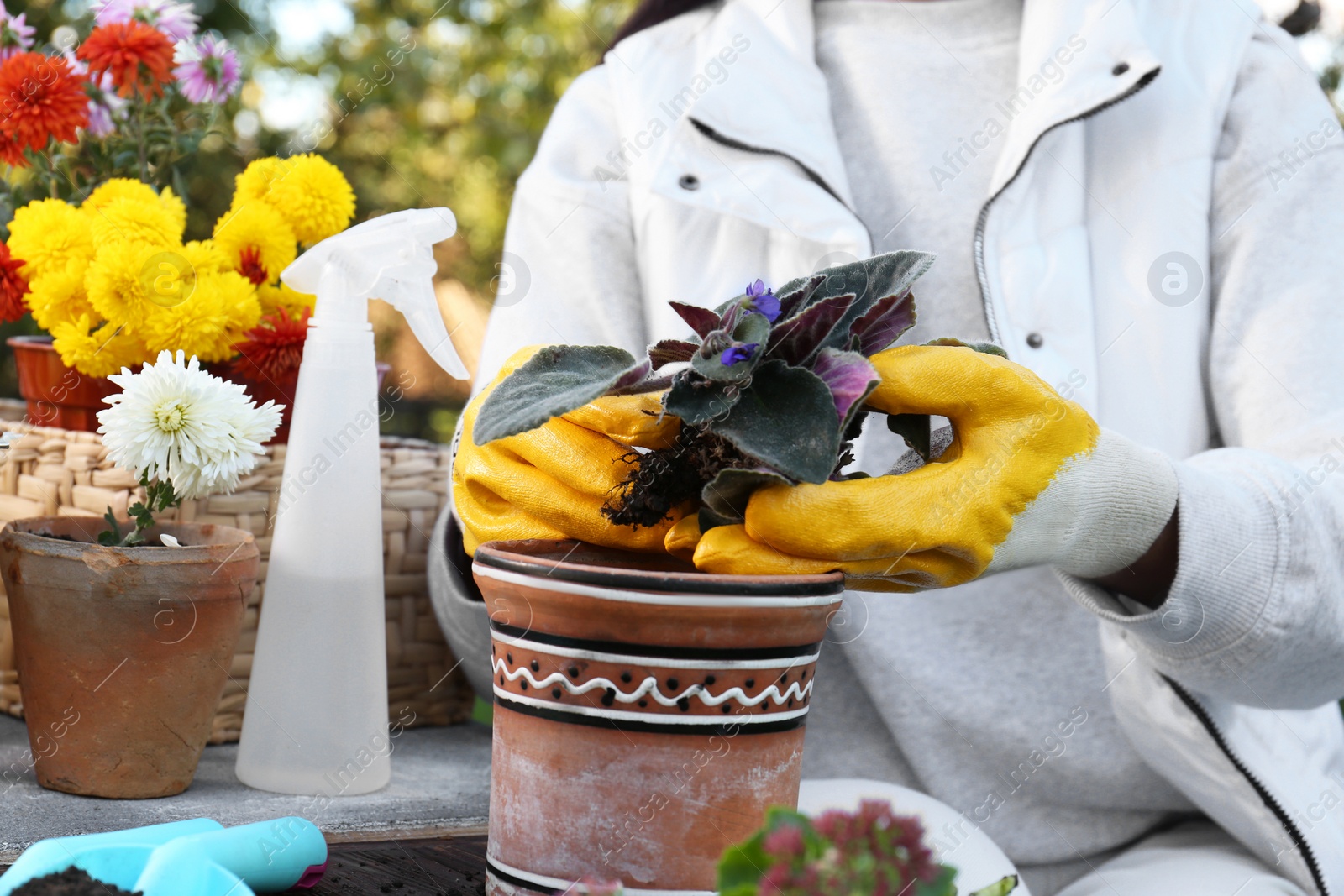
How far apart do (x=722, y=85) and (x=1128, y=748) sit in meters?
0.68

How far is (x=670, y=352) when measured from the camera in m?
0.51

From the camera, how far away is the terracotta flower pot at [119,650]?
64cm

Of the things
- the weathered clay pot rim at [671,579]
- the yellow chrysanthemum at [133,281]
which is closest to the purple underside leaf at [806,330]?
the weathered clay pot rim at [671,579]

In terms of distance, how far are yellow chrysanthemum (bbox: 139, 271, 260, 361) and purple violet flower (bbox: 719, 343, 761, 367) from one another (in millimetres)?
451

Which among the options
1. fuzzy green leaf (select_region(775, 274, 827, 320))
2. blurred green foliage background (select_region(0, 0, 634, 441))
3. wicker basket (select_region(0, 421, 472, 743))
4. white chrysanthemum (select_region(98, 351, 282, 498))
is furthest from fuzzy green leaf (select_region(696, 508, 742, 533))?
blurred green foliage background (select_region(0, 0, 634, 441))

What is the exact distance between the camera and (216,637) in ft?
2.20

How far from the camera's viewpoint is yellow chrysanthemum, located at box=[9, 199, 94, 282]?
30.2 inches

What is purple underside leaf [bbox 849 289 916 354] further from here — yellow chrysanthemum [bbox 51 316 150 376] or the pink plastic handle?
yellow chrysanthemum [bbox 51 316 150 376]

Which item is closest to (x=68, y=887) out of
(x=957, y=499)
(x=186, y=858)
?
(x=186, y=858)

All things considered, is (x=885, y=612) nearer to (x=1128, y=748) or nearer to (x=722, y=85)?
(x=1128, y=748)

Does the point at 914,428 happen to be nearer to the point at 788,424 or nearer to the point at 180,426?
the point at 788,424

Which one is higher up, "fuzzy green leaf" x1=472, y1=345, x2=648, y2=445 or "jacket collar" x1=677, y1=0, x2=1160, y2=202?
"jacket collar" x1=677, y1=0, x2=1160, y2=202

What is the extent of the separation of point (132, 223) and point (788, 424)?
0.53 metres

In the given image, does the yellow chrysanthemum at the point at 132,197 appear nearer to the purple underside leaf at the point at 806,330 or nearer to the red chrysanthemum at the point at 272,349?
the red chrysanthemum at the point at 272,349
